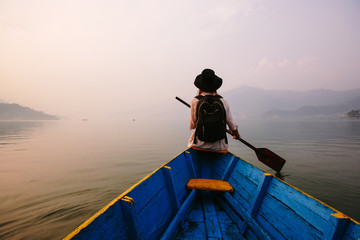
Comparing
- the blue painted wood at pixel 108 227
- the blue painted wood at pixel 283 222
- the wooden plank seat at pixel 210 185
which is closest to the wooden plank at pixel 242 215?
the blue painted wood at pixel 283 222

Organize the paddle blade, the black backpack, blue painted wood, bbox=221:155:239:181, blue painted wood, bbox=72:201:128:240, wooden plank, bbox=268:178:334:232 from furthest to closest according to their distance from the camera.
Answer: the paddle blade
blue painted wood, bbox=221:155:239:181
the black backpack
wooden plank, bbox=268:178:334:232
blue painted wood, bbox=72:201:128:240

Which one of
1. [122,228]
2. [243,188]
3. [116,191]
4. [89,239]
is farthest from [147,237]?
[116,191]

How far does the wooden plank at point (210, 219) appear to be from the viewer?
112 inches

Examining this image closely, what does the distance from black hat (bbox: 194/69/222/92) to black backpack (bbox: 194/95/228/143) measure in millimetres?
328

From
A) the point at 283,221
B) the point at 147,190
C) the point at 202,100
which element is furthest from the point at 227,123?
the point at 147,190

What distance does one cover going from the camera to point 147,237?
213 centimetres

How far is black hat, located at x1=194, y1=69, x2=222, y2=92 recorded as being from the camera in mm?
4221

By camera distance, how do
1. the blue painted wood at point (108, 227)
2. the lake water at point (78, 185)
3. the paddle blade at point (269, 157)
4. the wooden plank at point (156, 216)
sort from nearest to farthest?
the blue painted wood at point (108, 227), the wooden plank at point (156, 216), the lake water at point (78, 185), the paddle blade at point (269, 157)

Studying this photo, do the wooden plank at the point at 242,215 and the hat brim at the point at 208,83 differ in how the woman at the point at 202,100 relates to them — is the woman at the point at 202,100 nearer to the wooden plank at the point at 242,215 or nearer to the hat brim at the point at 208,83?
the hat brim at the point at 208,83

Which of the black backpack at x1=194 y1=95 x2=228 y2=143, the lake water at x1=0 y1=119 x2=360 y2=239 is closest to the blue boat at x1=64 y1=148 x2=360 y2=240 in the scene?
the black backpack at x1=194 y1=95 x2=228 y2=143

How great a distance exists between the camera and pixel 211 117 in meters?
3.97

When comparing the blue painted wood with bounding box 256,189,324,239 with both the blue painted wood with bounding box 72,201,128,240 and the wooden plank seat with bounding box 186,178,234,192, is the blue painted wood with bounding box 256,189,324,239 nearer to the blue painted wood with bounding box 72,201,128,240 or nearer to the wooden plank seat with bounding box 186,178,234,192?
the wooden plank seat with bounding box 186,178,234,192

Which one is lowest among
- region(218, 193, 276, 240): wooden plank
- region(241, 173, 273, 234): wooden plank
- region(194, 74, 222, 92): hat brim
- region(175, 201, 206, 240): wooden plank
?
region(175, 201, 206, 240): wooden plank

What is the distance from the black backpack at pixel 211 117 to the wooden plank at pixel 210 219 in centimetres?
163
